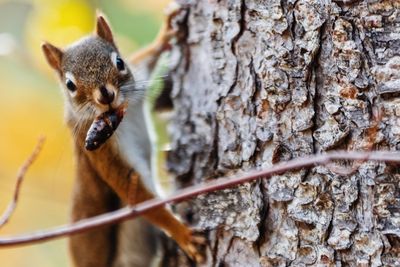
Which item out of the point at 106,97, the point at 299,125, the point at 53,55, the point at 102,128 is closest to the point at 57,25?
the point at 53,55

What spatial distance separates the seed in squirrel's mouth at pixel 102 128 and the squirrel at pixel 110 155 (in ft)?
0.10

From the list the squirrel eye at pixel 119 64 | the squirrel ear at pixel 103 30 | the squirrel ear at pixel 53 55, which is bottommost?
the squirrel eye at pixel 119 64

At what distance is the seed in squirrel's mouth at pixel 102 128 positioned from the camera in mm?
1357

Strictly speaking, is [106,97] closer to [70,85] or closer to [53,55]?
[70,85]

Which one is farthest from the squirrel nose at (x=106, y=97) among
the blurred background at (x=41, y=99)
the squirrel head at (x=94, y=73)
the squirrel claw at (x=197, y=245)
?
the blurred background at (x=41, y=99)

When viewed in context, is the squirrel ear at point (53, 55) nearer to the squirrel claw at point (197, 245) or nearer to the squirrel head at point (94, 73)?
the squirrel head at point (94, 73)

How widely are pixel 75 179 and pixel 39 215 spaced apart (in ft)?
4.00

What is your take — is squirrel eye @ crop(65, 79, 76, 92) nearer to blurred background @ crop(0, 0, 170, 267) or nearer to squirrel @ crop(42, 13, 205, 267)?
squirrel @ crop(42, 13, 205, 267)

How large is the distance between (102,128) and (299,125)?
1.31 ft

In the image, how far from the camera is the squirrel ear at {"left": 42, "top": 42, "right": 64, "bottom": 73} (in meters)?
1.69

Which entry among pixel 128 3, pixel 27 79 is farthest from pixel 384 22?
pixel 27 79

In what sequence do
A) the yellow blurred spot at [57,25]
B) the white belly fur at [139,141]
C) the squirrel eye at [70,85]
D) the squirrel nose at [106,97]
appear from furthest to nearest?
the yellow blurred spot at [57,25]
the white belly fur at [139,141]
the squirrel eye at [70,85]
the squirrel nose at [106,97]

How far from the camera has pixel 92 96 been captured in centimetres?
153

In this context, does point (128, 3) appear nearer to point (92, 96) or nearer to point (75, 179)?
point (75, 179)
